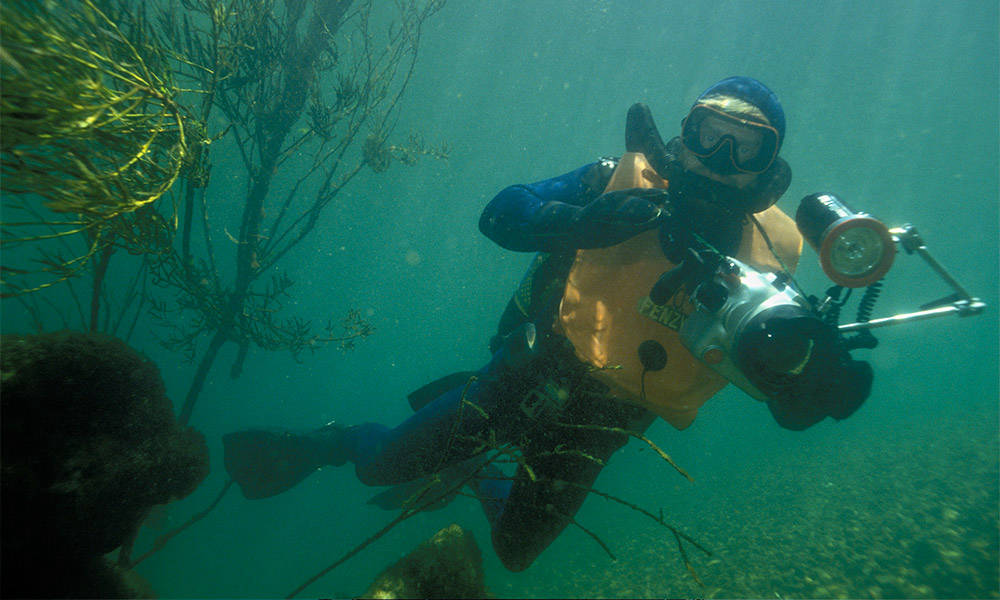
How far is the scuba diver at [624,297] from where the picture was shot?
2.55m

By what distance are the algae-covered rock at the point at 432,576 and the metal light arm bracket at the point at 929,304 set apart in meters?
2.17

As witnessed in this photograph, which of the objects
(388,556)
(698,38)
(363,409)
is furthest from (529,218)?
(363,409)

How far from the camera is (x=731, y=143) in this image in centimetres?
290

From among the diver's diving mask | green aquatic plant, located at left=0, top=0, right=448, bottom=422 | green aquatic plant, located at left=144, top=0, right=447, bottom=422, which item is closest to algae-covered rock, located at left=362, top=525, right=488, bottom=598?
green aquatic plant, located at left=0, top=0, right=448, bottom=422

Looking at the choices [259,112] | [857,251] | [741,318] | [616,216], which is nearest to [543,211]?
[616,216]

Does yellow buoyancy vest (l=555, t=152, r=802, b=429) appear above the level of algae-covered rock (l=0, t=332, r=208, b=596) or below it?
above

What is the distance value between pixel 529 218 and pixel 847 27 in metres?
37.0

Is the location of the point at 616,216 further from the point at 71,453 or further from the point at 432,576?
the point at 71,453

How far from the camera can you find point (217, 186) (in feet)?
176

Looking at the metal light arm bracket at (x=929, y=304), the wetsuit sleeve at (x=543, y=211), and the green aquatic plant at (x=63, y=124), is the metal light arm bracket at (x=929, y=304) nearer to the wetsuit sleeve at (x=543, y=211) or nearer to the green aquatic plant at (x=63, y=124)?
the wetsuit sleeve at (x=543, y=211)

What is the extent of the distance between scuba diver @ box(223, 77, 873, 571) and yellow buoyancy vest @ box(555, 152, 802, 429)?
0.4 inches

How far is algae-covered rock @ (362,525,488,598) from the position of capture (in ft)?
5.65

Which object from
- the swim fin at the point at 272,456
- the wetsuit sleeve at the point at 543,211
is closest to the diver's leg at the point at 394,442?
the swim fin at the point at 272,456

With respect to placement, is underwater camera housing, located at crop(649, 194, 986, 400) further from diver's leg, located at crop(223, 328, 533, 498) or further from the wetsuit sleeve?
diver's leg, located at crop(223, 328, 533, 498)
